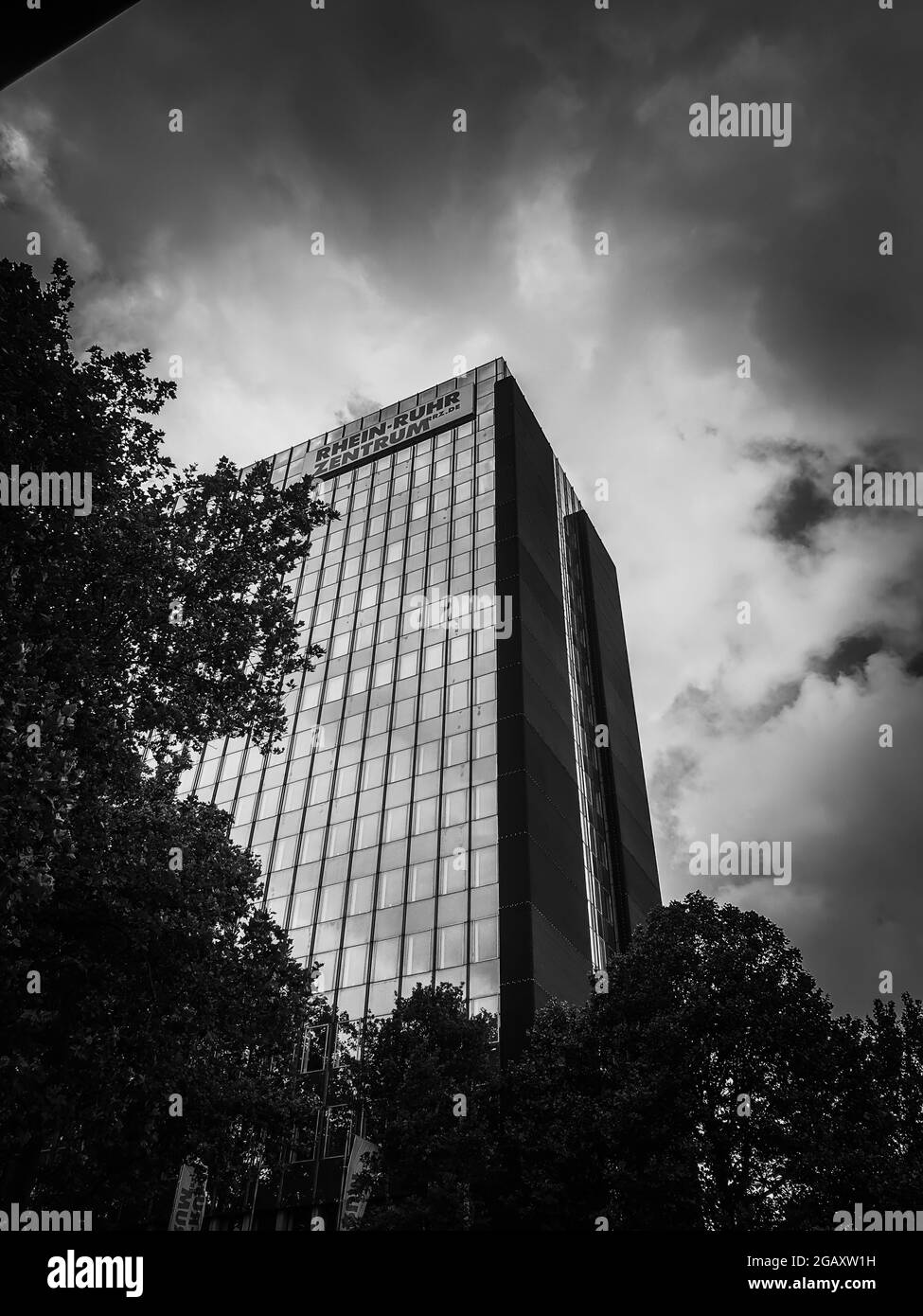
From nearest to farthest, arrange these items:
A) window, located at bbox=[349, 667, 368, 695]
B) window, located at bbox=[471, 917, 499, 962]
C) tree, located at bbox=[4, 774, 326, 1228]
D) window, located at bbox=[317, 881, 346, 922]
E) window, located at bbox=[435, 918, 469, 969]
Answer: tree, located at bbox=[4, 774, 326, 1228] → window, located at bbox=[471, 917, 499, 962] → window, located at bbox=[435, 918, 469, 969] → window, located at bbox=[317, 881, 346, 922] → window, located at bbox=[349, 667, 368, 695]

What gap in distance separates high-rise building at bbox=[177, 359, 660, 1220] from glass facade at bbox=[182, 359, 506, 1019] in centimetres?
14

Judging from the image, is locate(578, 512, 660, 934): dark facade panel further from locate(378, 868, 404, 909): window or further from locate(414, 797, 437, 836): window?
locate(378, 868, 404, 909): window

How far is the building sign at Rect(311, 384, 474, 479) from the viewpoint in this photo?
6719 centimetres

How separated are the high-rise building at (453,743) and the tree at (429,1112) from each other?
8049mm

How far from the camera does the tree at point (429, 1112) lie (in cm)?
2239

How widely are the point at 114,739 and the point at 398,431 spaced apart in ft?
191

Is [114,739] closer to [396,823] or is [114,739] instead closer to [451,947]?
[451,947]

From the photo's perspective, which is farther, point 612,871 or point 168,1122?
point 612,871

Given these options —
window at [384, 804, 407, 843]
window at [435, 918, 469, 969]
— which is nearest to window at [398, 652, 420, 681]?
window at [384, 804, 407, 843]

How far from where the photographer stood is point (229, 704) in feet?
56.6

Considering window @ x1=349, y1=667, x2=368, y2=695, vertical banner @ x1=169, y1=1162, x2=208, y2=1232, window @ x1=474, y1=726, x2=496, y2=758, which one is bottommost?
vertical banner @ x1=169, y1=1162, x2=208, y2=1232
